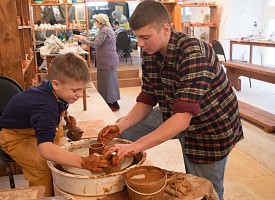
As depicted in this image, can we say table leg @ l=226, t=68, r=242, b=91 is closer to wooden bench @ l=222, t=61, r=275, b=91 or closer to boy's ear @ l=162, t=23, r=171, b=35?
wooden bench @ l=222, t=61, r=275, b=91

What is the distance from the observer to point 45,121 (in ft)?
4.99

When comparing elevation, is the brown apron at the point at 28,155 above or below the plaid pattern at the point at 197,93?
below

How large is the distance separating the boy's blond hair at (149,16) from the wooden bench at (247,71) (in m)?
3.16

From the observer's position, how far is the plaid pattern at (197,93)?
1.47 m

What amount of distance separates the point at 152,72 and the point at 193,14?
24.1 feet

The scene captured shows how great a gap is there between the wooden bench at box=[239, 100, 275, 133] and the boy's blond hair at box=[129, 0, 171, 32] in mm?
2677

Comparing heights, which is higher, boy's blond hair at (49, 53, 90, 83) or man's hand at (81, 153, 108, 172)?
boy's blond hair at (49, 53, 90, 83)

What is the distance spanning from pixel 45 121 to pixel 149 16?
0.70 meters

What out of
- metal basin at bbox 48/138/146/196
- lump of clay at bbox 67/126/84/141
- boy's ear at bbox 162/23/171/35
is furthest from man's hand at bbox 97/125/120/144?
lump of clay at bbox 67/126/84/141

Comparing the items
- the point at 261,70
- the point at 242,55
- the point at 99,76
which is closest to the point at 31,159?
the point at 99,76

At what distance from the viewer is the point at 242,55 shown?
7.46 meters

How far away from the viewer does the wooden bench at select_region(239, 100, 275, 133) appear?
3717mm

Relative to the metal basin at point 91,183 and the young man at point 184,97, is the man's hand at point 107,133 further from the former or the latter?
the metal basin at point 91,183

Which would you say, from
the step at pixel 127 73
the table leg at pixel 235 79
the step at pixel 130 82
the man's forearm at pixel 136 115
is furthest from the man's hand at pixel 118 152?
the step at pixel 127 73
